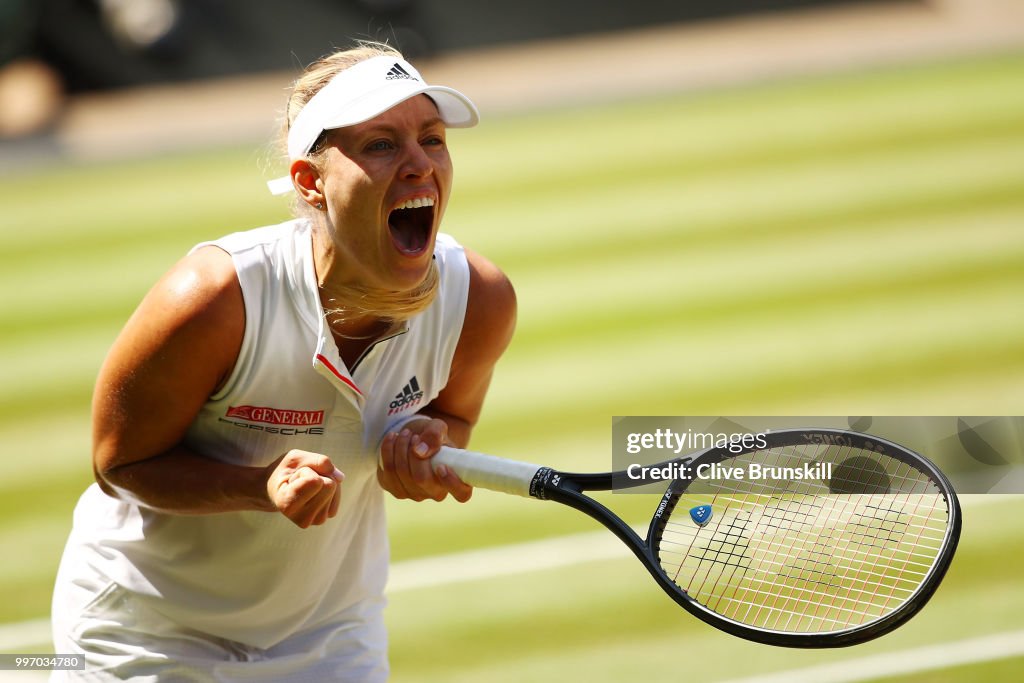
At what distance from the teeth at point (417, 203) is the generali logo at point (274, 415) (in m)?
0.53

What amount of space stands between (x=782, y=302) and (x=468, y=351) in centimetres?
446

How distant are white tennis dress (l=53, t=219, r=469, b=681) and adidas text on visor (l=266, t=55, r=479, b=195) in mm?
236

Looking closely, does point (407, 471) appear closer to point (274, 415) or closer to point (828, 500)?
point (274, 415)

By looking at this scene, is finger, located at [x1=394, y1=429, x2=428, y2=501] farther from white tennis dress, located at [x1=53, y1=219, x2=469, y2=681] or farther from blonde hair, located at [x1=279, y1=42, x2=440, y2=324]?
blonde hair, located at [x1=279, y1=42, x2=440, y2=324]

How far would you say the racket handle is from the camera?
9.43 ft

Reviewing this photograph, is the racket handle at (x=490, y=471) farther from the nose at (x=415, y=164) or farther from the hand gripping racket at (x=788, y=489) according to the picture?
the nose at (x=415, y=164)

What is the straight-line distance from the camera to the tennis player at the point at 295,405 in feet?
9.03

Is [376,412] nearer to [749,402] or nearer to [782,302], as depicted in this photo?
[749,402]

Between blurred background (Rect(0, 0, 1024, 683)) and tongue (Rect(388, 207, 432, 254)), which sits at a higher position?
blurred background (Rect(0, 0, 1024, 683))

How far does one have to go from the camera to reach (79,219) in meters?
8.75

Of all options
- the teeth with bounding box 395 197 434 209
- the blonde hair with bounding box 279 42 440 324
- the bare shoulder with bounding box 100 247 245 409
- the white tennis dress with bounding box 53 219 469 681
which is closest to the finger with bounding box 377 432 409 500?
the white tennis dress with bounding box 53 219 469 681

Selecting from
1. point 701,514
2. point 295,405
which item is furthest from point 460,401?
point 701,514

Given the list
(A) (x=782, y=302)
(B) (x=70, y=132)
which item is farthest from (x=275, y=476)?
(B) (x=70, y=132)

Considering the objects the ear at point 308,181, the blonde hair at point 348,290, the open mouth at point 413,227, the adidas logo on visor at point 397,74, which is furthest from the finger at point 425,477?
the adidas logo on visor at point 397,74
